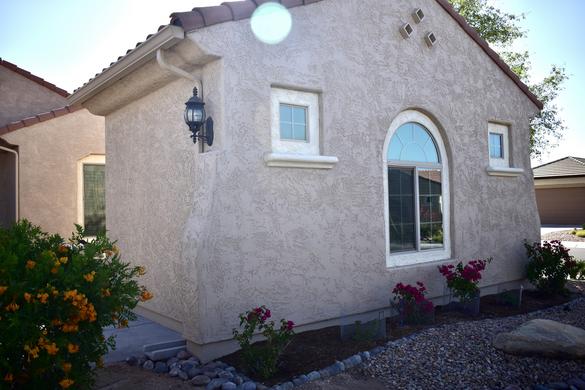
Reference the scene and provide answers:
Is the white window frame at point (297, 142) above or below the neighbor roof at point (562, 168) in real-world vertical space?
below

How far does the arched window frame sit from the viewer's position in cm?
832

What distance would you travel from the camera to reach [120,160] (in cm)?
928

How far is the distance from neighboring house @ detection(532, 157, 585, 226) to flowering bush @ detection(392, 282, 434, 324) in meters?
29.0

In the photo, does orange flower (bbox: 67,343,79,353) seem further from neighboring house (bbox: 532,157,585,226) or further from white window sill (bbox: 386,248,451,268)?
neighboring house (bbox: 532,157,585,226)

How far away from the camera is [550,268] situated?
1044cm

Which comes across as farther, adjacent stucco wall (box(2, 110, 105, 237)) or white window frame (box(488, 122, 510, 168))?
adjacent stucco wall (box(2, 110, 105, 237))

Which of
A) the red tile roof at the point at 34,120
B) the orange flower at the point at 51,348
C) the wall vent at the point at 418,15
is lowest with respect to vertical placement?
the orange flower at the point at 51,348

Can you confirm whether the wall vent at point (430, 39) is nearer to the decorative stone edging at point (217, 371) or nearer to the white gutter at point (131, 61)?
the white gutter at point (131, 61)

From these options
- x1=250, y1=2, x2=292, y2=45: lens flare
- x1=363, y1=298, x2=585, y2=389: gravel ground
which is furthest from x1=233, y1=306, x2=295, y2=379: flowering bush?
x1=250, y1=2, x2=292, y2=45: lens flare

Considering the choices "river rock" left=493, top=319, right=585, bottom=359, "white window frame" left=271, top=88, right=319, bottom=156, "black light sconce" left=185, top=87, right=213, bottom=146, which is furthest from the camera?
"white window frame" left=271, top=88, right=319, bottom=156

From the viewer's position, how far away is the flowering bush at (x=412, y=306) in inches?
301

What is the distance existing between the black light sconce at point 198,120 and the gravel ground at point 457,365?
3519 millimetres

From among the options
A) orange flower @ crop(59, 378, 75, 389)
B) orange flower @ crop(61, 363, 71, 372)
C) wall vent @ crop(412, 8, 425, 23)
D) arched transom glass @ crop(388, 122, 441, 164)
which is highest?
wall vent @ crop(412, 8, 425, 23)

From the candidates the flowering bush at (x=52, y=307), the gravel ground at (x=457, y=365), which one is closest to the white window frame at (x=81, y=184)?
the flowering bush at (x=52, y=307)
